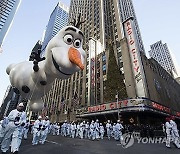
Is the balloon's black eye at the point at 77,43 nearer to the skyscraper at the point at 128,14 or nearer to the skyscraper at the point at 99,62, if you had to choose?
the skyscraper at the point at 99,62

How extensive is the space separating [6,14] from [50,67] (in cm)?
10268

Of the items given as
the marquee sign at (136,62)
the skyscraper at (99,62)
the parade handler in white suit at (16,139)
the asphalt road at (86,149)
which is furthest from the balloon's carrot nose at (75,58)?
the marquee sign at (136,62)

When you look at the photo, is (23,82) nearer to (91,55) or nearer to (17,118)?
(17,118)

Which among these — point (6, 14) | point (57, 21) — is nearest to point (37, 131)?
point (6, 14)

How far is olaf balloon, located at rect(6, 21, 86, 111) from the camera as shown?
4602 millimetres

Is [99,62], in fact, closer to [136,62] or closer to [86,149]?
[136,62]

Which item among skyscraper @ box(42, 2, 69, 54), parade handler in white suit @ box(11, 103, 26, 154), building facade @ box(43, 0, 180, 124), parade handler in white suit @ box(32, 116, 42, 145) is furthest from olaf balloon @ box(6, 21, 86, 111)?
skyscraper @ box(42, 2, 69, 54)

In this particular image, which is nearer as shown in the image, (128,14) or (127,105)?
(127,105)

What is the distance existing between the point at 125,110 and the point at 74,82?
29111 millimetres

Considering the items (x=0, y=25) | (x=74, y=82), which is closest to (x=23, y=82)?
(x=74, y=82)

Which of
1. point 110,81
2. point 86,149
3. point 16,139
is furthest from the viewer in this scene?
point 110,81

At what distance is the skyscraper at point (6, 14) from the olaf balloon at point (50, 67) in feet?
300

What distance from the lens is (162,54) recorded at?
5113 inches

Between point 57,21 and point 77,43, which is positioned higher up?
point 57,21
